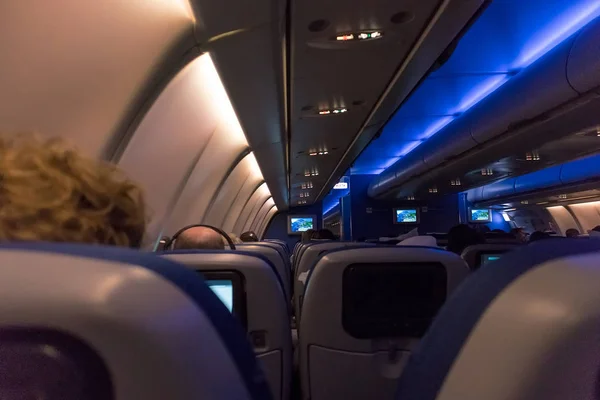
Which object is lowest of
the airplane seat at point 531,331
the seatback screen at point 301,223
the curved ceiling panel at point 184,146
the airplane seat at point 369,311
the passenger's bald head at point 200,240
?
the airplane seat at point 369,311

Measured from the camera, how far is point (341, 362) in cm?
329

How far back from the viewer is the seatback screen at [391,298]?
3.15 m

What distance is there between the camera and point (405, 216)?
2388 cm

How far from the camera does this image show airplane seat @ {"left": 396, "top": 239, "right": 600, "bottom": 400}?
0.77 meters

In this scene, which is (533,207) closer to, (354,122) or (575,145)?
(575,145)

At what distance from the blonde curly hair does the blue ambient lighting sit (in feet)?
18.9

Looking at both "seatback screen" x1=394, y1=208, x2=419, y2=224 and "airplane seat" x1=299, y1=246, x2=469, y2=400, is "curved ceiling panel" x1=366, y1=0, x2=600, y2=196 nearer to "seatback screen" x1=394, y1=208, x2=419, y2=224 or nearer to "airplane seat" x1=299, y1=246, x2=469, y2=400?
"airplane seat" x1=299, y1=246, x2=469, y2=400

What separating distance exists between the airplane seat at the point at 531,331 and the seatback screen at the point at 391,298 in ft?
7.29

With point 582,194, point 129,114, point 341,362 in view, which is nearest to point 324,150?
point 129,114

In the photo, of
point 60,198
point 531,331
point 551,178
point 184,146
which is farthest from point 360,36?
point 551,178

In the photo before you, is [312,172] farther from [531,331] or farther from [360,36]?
[531,331]

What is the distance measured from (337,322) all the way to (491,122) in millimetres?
5362

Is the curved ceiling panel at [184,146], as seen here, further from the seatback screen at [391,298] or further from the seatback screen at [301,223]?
the seatback screen at [301,223]

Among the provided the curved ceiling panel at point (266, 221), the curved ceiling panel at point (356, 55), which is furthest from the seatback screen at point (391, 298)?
the curved ceiling panel at point (266, 221)
